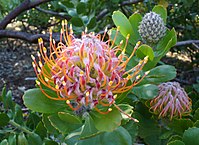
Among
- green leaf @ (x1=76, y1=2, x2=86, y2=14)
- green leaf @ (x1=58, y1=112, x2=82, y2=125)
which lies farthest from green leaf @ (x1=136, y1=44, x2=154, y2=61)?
green leaf @ (x1=76, y1=2, x2=86, y2=14)

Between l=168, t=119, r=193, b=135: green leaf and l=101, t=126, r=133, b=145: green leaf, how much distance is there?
26 centimetres

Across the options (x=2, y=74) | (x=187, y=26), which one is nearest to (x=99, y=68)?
(x=187, y=26)

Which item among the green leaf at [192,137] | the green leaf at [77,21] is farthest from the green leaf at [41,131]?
the green leaf at [77,21]

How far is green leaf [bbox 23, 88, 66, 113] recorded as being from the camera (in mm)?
923

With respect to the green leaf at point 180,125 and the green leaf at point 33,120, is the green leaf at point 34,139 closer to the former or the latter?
the green leaf at point 33,120

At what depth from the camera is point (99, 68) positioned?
88cm

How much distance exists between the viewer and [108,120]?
89 cm

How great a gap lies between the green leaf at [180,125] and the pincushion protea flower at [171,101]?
3cm

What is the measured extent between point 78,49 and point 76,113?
6.3 inches

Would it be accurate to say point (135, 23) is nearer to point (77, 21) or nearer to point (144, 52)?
point (144, 52)

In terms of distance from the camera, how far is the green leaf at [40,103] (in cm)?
92

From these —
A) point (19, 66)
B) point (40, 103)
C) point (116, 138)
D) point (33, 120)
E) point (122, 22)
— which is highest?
point (122, 22)

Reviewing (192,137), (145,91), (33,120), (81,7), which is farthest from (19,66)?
(192,137)

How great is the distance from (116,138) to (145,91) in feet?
0.68
